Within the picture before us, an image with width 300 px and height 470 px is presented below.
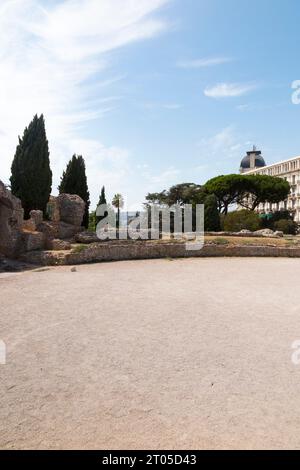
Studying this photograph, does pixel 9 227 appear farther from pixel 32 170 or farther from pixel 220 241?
pixel 220 241

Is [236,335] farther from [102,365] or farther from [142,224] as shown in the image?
[142,224]

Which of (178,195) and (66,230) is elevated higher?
(178,195)

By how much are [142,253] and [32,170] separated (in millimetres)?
12381

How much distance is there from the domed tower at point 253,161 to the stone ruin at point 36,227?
298ft

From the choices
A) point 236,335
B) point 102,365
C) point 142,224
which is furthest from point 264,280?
point 142,224

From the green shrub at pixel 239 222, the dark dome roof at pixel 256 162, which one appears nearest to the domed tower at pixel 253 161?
the dark dome roof at pixel 256 162

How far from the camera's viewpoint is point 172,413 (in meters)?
3.83

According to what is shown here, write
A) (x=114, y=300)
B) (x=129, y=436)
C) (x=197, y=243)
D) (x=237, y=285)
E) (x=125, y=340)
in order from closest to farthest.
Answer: (x=129, y=436)
(x=125, y=340)
(x=114, y=300)
(x=237, y=285)
(x=197, y=243)

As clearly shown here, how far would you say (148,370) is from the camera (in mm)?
4887

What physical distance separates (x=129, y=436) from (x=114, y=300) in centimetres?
564

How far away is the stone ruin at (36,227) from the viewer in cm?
1600

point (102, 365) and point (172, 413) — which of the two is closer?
point (172, 413)

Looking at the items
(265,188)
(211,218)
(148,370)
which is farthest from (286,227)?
(148,370)

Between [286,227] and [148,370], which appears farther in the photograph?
[286,227]
